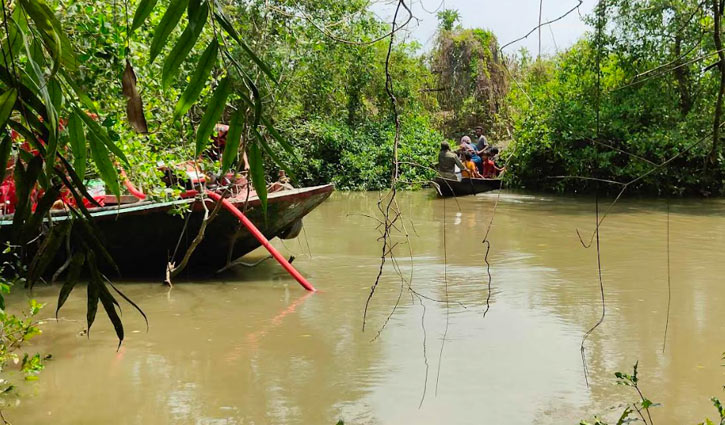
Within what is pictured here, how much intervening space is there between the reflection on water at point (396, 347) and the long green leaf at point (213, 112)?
108 inches

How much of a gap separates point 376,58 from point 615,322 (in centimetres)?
1366

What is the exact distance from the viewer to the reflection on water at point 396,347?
4336mm

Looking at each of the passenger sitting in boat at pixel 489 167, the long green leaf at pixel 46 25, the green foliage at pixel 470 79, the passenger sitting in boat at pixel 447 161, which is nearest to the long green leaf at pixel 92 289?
the long green leaf at pixel 46 25

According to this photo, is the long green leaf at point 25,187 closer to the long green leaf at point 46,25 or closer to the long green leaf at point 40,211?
the long green leaf at point 40,211

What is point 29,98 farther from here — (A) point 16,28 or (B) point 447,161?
(B) point 447,161

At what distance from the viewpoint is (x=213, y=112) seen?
1286mm

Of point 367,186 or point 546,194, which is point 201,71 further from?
point 367,186

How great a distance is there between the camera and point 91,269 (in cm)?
138

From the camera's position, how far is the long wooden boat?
6.85 m

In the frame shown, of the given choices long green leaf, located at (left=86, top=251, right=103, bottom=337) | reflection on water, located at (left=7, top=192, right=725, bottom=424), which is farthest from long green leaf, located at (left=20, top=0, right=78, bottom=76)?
reflection on water, located at (left=7, top=192, right=725, bottom=424)

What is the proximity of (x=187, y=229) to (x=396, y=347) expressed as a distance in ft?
8.72

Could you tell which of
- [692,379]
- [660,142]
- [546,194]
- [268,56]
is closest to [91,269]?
[692,379]

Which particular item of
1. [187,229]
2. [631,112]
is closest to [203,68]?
[187,229]

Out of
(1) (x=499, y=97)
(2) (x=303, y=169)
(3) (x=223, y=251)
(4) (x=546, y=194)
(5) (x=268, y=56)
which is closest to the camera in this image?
(3) (x=223, y=251)
